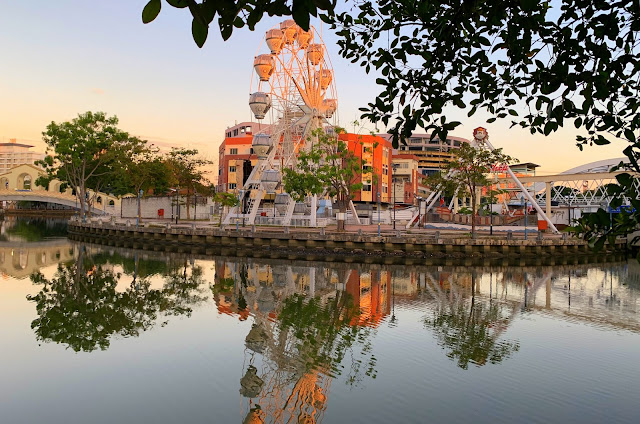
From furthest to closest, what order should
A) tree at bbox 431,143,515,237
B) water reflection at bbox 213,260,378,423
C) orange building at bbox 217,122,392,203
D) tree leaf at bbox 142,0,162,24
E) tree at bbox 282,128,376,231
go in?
1. orange building at bbox 217,122,392,203
2. tree at bbox 282,128,376,231
3. tree at bbox 431,143,515,237
4. water reflection at bbox 213,260,378,423
5. tree leaf at bbox 142,0,162,24

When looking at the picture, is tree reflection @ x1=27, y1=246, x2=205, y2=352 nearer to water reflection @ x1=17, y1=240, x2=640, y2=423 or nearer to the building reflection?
water reflection @ x1=17, y1=240, x2=640, y2=423

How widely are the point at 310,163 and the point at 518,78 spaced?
5232 cm

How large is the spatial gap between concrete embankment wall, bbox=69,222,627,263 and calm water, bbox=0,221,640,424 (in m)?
8.74

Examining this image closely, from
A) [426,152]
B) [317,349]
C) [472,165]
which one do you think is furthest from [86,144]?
[426,152]

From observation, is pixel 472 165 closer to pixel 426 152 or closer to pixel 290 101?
pixel 290 101

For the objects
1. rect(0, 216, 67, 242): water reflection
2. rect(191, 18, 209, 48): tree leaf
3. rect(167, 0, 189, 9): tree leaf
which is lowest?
rect(0, 216, 67, 242): water reflection

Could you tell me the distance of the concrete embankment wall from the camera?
4350cm

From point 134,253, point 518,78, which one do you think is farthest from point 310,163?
point 518,78

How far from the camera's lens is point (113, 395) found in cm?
1398

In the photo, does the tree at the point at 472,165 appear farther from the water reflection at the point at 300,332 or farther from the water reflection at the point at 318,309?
the water reflection at the point at 300,332

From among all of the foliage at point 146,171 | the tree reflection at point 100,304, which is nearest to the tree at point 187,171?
the foliage at point 146,171

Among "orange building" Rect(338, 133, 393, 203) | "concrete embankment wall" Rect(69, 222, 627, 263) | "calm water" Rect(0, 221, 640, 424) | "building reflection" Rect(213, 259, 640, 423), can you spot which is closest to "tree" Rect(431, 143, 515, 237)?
"concrete embankment wall" Rect(69, 222, 627, 263)

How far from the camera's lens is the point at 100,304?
1019 inches

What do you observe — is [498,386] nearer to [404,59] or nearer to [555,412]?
[555,412]
